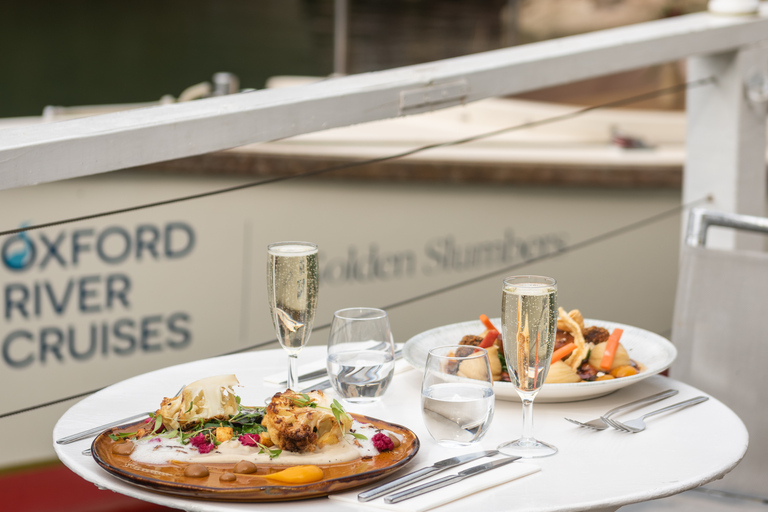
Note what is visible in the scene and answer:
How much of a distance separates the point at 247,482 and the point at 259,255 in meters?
2.04

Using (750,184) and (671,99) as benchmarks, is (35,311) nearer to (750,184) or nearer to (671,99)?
(750,184)

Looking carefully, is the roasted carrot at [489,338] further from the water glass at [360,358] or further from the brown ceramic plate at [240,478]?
the brown ceramic plate at [240,478]

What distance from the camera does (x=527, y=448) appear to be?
0.72 m

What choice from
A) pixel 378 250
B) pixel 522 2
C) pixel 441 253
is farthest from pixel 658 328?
pixel 522 2

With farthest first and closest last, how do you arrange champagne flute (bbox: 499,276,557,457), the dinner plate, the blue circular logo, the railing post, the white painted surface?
1. the white painted surface
2. the blue circular logo
3. the railing post
4. the dinner plate
5. champagne flute (bbox: 499,276,557,457)

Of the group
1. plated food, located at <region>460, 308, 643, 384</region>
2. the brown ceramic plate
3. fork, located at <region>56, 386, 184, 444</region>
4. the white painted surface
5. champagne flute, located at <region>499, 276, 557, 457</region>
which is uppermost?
champagne flute, located at <region>499, 276, 557, 457</region>

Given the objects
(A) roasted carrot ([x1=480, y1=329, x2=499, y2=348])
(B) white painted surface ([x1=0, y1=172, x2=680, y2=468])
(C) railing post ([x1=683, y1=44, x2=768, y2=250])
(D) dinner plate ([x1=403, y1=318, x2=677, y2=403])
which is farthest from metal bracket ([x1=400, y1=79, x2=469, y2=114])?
(B) white painted surface ([x1=0, y1=172, x2=680, y2=468])

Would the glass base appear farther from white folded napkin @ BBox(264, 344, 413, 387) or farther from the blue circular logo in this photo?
the blue circular logo

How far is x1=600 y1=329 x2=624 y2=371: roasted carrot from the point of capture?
2.84 ft

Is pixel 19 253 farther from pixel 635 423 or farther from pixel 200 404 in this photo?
pixel 635 423

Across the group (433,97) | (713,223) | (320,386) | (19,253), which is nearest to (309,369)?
(320,386)

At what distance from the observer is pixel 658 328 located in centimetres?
318

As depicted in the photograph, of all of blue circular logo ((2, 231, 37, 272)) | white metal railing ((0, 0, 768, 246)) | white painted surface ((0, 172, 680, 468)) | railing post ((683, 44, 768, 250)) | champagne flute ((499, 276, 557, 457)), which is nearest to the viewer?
champagne flute ((499, 276, 557, 457))

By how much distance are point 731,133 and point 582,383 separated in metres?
1.06
